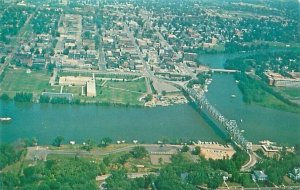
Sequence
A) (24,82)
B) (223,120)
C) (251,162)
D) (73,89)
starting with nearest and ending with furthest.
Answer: (251,162), (223,120), (73,89), (24,82)

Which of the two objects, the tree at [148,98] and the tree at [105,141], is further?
the tree at [148,98]

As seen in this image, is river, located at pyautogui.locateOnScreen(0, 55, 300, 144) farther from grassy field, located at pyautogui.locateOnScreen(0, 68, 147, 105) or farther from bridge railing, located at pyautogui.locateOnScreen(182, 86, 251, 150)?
grassy field, located at pyautogui.locateOnScreen(0, 68, 147, 105)

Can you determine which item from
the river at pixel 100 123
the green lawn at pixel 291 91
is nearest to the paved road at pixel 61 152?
the river at pixel 100 123

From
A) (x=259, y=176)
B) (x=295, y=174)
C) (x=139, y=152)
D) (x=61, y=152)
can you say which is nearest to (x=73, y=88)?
(x=61, y=152)

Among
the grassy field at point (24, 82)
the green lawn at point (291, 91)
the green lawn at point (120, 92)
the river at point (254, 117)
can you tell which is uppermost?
the grassy field at point (24, 82)

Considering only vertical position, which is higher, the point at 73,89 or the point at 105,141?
the point at 105,141

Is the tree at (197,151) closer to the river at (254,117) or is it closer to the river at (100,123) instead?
the river at (100,123)

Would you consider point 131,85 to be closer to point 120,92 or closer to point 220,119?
point 120,92
